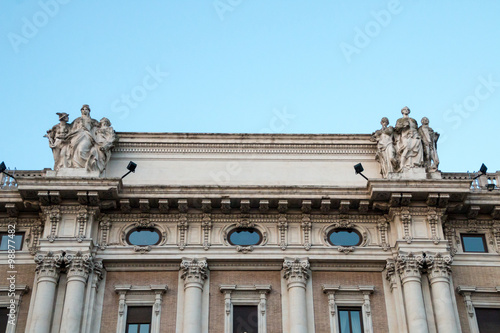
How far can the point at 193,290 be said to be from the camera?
28172 mm

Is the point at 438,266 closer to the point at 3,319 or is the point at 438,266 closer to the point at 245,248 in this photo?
the point at 245,248

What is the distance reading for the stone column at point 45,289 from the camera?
26.7 meters

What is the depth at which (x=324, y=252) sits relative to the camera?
29.2 meters

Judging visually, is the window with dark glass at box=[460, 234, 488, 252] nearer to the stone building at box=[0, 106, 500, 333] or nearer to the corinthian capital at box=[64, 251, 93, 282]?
the stone building at box=[0, 106, 500, 333]

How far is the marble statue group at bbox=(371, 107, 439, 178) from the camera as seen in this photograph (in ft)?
102

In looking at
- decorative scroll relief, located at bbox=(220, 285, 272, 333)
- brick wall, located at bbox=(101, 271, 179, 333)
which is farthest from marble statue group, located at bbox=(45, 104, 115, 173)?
decorative scroll relief, located at bbox=(220, 285, 272, 333)

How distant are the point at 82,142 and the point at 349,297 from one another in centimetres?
1204

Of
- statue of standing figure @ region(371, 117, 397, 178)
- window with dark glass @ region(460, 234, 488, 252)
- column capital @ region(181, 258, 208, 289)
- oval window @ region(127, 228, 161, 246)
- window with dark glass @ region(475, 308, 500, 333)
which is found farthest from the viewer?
statue of standing figure @ region(371, 117, 397, 178)

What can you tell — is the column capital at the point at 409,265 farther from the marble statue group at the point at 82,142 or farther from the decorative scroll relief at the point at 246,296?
the marble statue group at the point at 82,142

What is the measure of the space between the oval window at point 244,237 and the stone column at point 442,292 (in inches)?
254

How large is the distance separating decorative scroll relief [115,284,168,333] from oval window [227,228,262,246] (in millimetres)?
3221

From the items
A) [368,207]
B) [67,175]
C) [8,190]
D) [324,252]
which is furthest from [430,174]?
[8,190]

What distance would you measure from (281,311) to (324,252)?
2795mm

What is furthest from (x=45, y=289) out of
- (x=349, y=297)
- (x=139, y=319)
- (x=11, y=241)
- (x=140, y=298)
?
(x=349, y=297)
